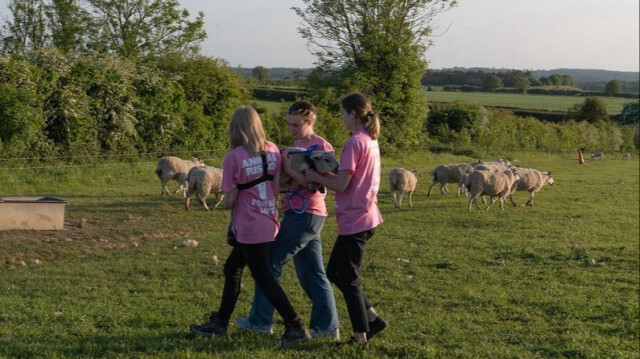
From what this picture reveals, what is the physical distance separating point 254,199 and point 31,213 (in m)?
8.85

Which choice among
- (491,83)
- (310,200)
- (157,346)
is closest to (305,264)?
(310,200)

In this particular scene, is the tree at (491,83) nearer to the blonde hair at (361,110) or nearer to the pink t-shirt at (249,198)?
the blonde hair at (361,110)

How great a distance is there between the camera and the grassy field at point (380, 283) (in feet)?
20.2

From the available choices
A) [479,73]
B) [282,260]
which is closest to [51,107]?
[282,260]

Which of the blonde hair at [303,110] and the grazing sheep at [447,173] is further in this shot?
the grazing sheep at [447,173]

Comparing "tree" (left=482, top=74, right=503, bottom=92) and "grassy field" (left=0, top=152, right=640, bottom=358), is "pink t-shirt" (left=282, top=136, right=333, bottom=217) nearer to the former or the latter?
"grassy field" (left=0, top=152, right=640, bottom=358)

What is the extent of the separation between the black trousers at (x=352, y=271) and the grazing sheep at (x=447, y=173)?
1657 cm

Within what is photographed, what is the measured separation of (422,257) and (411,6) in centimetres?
2889

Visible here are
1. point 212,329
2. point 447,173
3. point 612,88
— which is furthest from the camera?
point 612,88

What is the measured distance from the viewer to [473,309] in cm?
853

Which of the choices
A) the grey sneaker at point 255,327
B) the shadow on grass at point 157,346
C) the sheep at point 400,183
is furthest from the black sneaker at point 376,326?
the sheep at point 400,183

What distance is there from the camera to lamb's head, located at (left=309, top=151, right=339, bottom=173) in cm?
564

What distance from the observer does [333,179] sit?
18.3ft

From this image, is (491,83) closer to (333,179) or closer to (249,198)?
(333,179)
